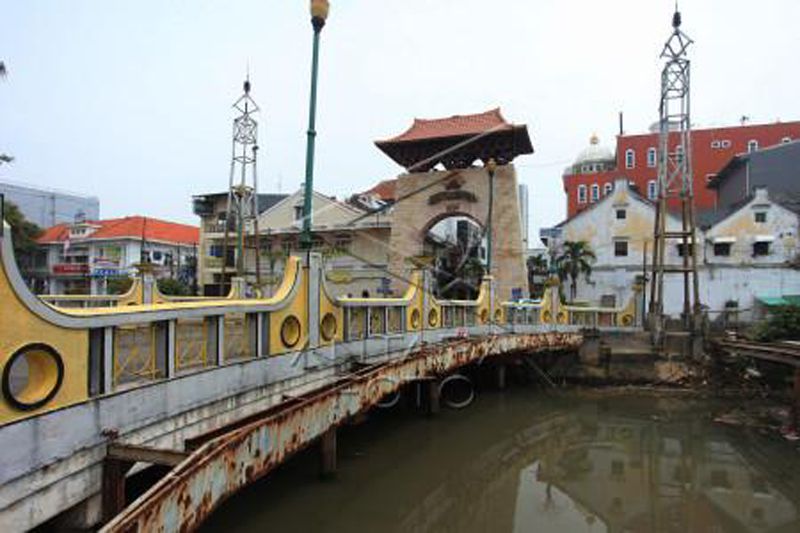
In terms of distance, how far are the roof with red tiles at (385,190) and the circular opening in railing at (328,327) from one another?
108ft

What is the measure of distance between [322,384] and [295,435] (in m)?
2.10

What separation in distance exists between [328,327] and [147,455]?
4710mm

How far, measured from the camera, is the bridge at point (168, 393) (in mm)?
4387

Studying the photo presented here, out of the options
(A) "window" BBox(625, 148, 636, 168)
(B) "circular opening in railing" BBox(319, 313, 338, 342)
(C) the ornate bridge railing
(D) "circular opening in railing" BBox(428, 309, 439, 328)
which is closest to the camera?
(C) the ornate bridge railing

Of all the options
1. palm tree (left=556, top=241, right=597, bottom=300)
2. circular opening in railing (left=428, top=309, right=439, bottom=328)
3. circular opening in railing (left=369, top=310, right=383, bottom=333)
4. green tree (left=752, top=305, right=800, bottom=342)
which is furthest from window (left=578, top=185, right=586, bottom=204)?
circular opening in railing (left=369, top=310, right=383, bottom=333)

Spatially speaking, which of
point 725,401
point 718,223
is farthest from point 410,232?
point 718,223

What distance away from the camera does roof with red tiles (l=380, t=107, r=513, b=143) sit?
3059cm

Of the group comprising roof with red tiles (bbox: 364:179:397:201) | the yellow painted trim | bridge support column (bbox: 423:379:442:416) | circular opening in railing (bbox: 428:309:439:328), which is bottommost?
bridge support column (bbox: 423:379:442:416)

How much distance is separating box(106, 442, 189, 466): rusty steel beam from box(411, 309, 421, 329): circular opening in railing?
824cm

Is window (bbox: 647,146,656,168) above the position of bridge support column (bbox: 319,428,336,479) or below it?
above

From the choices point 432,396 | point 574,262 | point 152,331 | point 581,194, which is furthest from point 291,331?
point 581,194

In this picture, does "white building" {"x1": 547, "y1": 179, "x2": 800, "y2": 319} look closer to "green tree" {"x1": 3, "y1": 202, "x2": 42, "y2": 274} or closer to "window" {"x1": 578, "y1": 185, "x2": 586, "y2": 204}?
"window" {"x1": 578, "y1": 185, "x2": 586, "y2": 204}

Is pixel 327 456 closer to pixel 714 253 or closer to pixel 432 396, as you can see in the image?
pixel 432 396

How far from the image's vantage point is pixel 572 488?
10.4 metres
